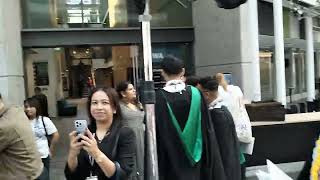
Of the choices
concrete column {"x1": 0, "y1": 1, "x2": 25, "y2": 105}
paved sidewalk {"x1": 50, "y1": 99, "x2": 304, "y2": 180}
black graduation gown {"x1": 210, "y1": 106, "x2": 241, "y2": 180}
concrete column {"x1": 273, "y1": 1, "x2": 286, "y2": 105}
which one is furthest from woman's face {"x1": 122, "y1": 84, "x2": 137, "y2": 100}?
concrete column {"x1": 273, "y1": 1, "x2": 286, "y2": 105}

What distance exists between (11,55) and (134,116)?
19.8 feet

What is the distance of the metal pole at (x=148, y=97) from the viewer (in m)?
3.39

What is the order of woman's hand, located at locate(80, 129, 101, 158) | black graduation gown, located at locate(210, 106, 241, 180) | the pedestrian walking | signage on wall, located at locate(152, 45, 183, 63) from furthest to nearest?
1. signage on wall, located at locate(152, 45, 183, 63)
2. black graduation gown, located at locate(210, 106, 241, 180)
3. the pedestrian walking
4. woman's hand, located at locate(80, 129, 101, 158)

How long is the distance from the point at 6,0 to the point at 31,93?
2981 mm

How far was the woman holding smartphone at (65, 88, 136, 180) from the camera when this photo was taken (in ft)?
10.3

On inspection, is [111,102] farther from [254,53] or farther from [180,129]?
[254,53]

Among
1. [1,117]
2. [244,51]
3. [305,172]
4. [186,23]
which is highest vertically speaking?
[186,23]

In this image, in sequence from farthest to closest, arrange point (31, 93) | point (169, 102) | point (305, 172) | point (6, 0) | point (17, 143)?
point (31, 93)
point (6, 0)
point (169, 102)
point (17, 143)
point (305, 172)

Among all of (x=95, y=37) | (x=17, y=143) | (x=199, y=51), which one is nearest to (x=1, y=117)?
(x=17, y=143)

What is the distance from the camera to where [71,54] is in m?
14.1

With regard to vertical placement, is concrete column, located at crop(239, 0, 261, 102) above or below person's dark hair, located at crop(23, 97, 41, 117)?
above

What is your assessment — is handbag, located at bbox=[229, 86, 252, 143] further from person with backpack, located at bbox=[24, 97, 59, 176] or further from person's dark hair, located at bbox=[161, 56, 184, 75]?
person with backpack, located at bbox=[24, 97, 59, 176]

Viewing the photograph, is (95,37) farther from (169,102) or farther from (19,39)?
(169,102)

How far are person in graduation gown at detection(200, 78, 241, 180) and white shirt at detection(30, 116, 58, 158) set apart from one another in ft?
8.17
